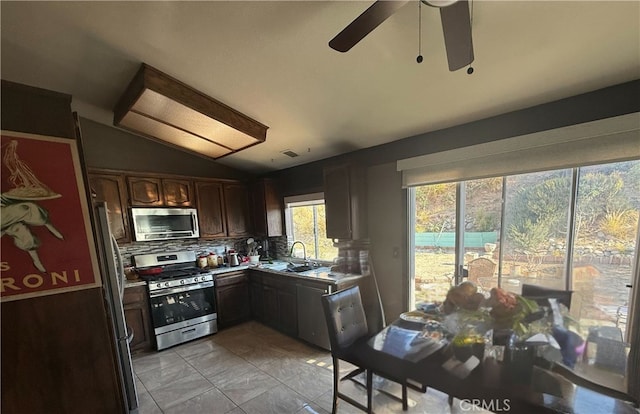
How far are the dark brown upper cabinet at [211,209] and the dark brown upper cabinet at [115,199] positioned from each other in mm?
857

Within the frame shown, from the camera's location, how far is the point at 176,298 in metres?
3.04

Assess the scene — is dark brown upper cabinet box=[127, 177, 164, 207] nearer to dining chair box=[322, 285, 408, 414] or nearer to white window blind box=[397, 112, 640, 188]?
dining chair box=[322, 285, 408, 414]

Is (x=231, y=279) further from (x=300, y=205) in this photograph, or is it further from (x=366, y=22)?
(x=366, y=22)

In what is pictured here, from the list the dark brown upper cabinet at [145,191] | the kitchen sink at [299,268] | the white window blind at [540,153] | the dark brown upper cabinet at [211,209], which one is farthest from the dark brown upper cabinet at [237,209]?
the white window blind at [540,153]

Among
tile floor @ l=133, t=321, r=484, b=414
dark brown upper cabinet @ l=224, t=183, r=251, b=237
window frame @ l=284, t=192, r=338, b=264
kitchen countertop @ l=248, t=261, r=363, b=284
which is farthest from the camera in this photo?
dark brown upper cabinet @ l=224, t=183, r=251, b=237

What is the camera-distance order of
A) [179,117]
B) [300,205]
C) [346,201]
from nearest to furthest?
1. [179,117]
2. [346,201]
3. [300,205]

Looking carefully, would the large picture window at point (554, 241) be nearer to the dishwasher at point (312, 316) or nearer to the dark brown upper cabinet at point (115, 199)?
the dishwasher at point (312, 316)

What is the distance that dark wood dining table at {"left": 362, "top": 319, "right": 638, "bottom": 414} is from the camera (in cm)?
95

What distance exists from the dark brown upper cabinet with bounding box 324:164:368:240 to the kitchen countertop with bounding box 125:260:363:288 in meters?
0.45

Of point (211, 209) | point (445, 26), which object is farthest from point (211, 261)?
point (445, 26)

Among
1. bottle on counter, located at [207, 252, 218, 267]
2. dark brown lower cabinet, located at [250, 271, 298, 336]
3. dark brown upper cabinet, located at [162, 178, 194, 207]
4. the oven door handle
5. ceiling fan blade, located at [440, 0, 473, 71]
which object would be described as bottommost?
dark brown lower cabinet, located at [250, 271, 298, 336]

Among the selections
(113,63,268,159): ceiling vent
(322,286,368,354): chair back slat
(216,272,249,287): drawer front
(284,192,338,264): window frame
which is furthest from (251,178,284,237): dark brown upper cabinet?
(322,286,368,354): chair back slat

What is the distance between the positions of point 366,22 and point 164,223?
3.41m

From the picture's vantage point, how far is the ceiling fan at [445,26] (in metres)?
0.95
